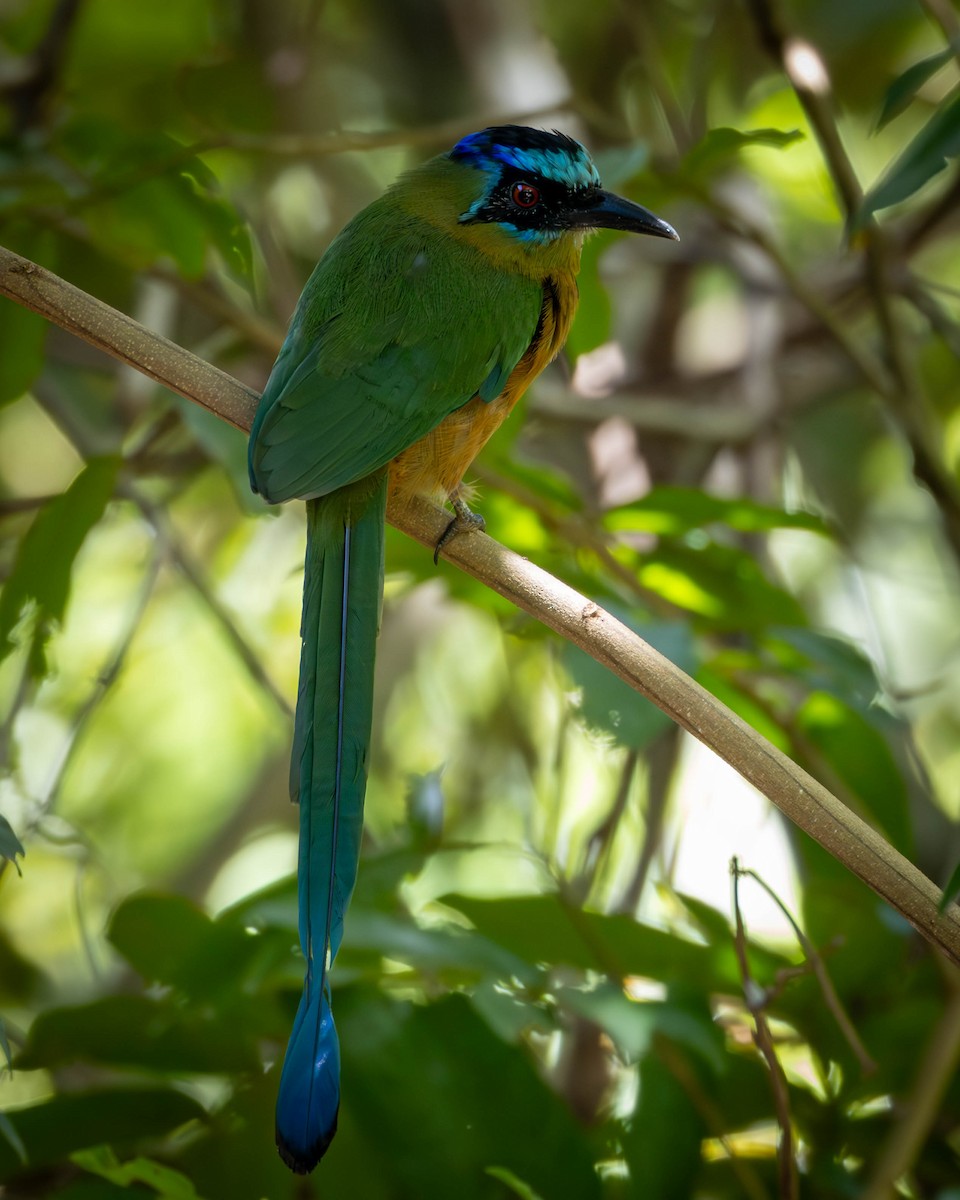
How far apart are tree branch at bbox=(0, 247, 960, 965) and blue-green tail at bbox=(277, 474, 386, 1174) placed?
5.7 inches

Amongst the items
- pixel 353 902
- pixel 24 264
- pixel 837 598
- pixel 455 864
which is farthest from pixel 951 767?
pixel 24 264

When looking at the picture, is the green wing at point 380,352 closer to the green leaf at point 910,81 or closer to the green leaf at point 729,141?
the green leaf at point 729,141

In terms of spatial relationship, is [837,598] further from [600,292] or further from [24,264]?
[24,264]

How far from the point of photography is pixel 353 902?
1.85 metres

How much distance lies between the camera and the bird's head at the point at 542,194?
228 centimetres

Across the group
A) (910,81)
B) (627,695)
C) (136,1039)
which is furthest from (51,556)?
(910,81)

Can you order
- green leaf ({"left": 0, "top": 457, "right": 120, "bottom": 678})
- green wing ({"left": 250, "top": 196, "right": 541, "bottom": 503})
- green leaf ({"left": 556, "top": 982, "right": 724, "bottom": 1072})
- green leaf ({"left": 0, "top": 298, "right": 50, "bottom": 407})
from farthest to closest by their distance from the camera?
green leaf ({"left": 0, "top": 298, "right": 50, "bottom": 407}) → green leaf ({"left": 0, "top": 457, "right": 120, "bottom": 678}) → green wing ({"left": 250, "top": 196, "right": 541, "bottom": 503}) → green leaf ({"left": 556, "top": 982, "right": 724, "bottom": 1072})

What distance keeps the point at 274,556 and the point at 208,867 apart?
78 cm

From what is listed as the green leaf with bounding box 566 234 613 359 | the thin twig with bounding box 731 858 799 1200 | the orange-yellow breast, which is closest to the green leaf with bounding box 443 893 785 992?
the thin twig with bounding box 731 858 799 1200

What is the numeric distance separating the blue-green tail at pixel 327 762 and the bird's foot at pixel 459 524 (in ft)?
0.31

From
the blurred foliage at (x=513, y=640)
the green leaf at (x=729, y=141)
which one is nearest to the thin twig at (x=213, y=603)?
the blurred foliage at (x=513, y=640)

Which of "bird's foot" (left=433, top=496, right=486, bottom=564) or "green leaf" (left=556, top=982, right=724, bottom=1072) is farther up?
"bird's foot" (left=433, top=496, right=486, bottom=564)

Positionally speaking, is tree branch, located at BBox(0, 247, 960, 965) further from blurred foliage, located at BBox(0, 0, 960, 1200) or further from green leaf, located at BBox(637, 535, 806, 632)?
green leaf, located at BBox(637, 535, 806, 632)

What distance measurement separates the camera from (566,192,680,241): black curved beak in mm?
2268
